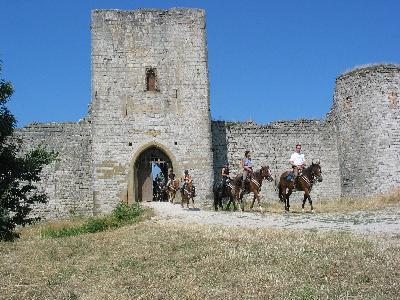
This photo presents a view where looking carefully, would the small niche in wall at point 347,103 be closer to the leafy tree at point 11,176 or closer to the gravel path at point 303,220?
the gravel path at point 303,220

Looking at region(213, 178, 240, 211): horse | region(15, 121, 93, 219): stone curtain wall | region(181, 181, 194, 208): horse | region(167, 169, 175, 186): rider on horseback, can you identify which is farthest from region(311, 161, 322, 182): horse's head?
region(15, 121, 93, 219): stone curtain wall

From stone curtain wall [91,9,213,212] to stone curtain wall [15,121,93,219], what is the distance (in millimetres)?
1850

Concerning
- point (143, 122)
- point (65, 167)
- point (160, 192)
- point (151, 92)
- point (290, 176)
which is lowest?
point (160, 192)

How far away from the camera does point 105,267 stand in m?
9.60

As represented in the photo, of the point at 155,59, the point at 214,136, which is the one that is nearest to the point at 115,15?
the point at 155,59

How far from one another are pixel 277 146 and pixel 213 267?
53.3ft

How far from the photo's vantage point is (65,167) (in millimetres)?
22641

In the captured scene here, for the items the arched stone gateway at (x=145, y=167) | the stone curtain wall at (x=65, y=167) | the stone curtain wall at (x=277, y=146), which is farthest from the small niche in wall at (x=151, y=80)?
the stone curtain wall at (x=277, y=146)

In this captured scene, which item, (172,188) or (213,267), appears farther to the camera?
(172,188)

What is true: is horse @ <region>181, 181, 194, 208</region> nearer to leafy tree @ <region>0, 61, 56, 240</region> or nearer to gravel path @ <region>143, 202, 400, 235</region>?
gravel path @ <region>143, 202, 400, 235</region>

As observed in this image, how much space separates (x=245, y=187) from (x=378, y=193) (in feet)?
23.3

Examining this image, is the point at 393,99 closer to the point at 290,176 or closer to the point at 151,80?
the point at 290,176

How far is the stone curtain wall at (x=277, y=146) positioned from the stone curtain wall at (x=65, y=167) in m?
5.17

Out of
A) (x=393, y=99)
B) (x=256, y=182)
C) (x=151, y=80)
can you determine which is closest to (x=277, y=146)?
(x=393, y=99)
